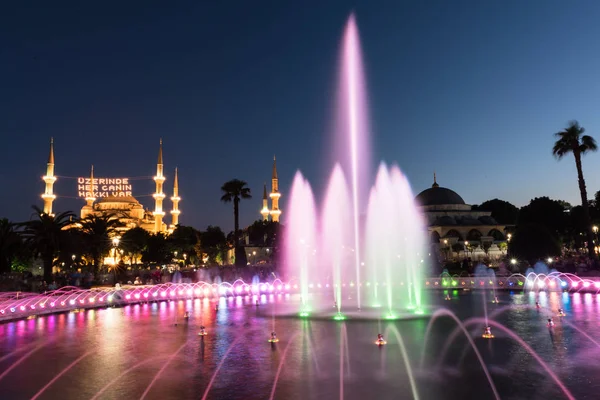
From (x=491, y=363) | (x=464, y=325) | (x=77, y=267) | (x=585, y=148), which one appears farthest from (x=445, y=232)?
(x=491, y=363)

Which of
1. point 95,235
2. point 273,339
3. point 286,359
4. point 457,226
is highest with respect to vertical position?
point 457,226

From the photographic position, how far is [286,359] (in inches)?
386

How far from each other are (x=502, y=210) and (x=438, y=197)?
23.5 meters

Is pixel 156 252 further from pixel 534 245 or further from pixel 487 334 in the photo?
pixel 487 334

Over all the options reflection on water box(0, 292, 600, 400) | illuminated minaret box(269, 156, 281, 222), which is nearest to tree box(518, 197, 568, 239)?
illuminated minaret box(269, 156, 281, 222)

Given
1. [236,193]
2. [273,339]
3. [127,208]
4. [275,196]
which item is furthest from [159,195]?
[273,339]

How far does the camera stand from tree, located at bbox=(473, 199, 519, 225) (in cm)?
9856

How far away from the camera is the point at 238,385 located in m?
7.94

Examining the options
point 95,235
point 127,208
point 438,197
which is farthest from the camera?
point 127,208

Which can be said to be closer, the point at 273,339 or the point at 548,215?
the point at 273,339

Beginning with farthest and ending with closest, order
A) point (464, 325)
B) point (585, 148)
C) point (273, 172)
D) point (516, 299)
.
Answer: point (273, 172) < point (585, 148) < point (516, 299) < point (464, 325)

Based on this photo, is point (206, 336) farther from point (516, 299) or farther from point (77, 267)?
point (77, 267)

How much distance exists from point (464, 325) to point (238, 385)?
328 inches

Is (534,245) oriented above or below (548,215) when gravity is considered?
below
